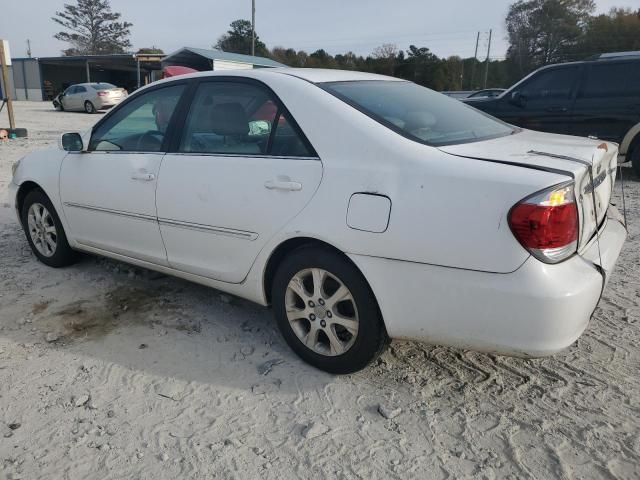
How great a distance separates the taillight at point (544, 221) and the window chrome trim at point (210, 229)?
4.49ft

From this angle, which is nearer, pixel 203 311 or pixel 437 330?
pixel 437 330

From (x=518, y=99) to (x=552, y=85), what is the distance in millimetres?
538

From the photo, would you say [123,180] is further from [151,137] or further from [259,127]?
[259,127]

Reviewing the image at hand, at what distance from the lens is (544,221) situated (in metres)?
2.10

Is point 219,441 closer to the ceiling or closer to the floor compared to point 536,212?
closer to the floor

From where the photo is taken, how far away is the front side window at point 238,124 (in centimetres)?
282

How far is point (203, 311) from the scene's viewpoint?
11.9 feet

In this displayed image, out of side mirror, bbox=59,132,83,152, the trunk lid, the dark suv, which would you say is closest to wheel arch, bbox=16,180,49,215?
side mirror, bbox=59,132,83,152

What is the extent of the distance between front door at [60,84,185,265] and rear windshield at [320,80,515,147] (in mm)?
1247

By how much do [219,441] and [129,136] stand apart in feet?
7.65

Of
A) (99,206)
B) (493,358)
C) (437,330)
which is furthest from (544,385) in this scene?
(99,206)

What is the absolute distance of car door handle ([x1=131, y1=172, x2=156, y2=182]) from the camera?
334 cm

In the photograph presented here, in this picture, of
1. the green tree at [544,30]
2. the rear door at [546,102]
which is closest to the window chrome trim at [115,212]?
Answer: the rear door at [546,102]

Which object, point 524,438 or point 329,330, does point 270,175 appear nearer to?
point 329,330
